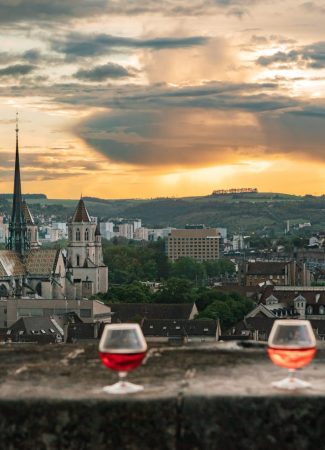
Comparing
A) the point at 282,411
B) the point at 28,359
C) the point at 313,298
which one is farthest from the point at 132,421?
the point at 313,298

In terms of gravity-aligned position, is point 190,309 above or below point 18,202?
below

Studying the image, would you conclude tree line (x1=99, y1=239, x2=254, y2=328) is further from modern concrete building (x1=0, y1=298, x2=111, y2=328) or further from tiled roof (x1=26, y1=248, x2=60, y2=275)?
modern concrete building (x1=0, y1=298, x2=111, y2=328)

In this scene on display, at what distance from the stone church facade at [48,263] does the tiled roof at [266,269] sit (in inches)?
845

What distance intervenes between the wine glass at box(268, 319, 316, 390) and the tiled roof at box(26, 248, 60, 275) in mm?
100819

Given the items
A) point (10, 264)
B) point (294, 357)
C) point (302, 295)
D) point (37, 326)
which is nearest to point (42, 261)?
point (10, 264)

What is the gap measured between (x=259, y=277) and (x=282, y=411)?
13046cm

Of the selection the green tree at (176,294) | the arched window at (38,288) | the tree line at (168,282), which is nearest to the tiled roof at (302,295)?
the tree line at (168,282)

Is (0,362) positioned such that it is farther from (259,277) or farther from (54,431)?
(259,277)

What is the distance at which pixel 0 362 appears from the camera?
19.5 ft

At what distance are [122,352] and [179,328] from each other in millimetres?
63542

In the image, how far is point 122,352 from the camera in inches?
200

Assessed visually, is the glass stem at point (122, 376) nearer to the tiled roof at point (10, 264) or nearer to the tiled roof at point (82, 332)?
the tiled roof at point (82, 332)

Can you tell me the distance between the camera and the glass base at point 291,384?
5.05 m

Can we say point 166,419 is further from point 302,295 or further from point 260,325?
point 302,295
